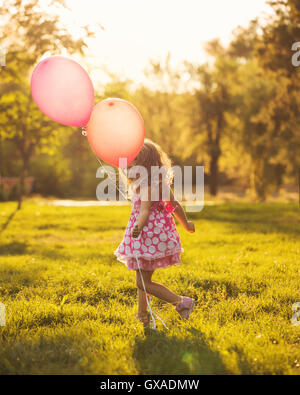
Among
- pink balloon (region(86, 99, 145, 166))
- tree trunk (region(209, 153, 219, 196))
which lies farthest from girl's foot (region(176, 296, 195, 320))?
tree trunk (region(209, 153, 219, 196))

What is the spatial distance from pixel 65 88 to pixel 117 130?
608 millimetres

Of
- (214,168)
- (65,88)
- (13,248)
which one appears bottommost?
(13,248)

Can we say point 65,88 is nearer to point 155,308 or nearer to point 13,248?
point 155,308

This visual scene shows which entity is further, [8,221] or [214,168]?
[214,168]

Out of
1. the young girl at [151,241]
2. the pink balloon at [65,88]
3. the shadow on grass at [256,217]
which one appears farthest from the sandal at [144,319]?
the shadow on grass at [256,217]

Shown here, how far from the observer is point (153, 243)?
3.55 meters

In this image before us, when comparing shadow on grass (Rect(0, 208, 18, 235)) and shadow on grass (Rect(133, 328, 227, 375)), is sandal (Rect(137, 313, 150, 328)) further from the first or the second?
shadow on grass (Rect(0, 208, 18, 235))

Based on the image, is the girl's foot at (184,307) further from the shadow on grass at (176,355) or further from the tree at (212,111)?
the tree at (212,111)

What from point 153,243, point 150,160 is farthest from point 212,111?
point 153,243

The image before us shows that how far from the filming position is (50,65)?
364cm

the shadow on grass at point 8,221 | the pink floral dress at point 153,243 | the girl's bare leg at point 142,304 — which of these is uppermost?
the pink floral dress at point 153,243

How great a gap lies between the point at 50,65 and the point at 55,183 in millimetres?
26209

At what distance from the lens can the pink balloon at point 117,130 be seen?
3.52 metres
